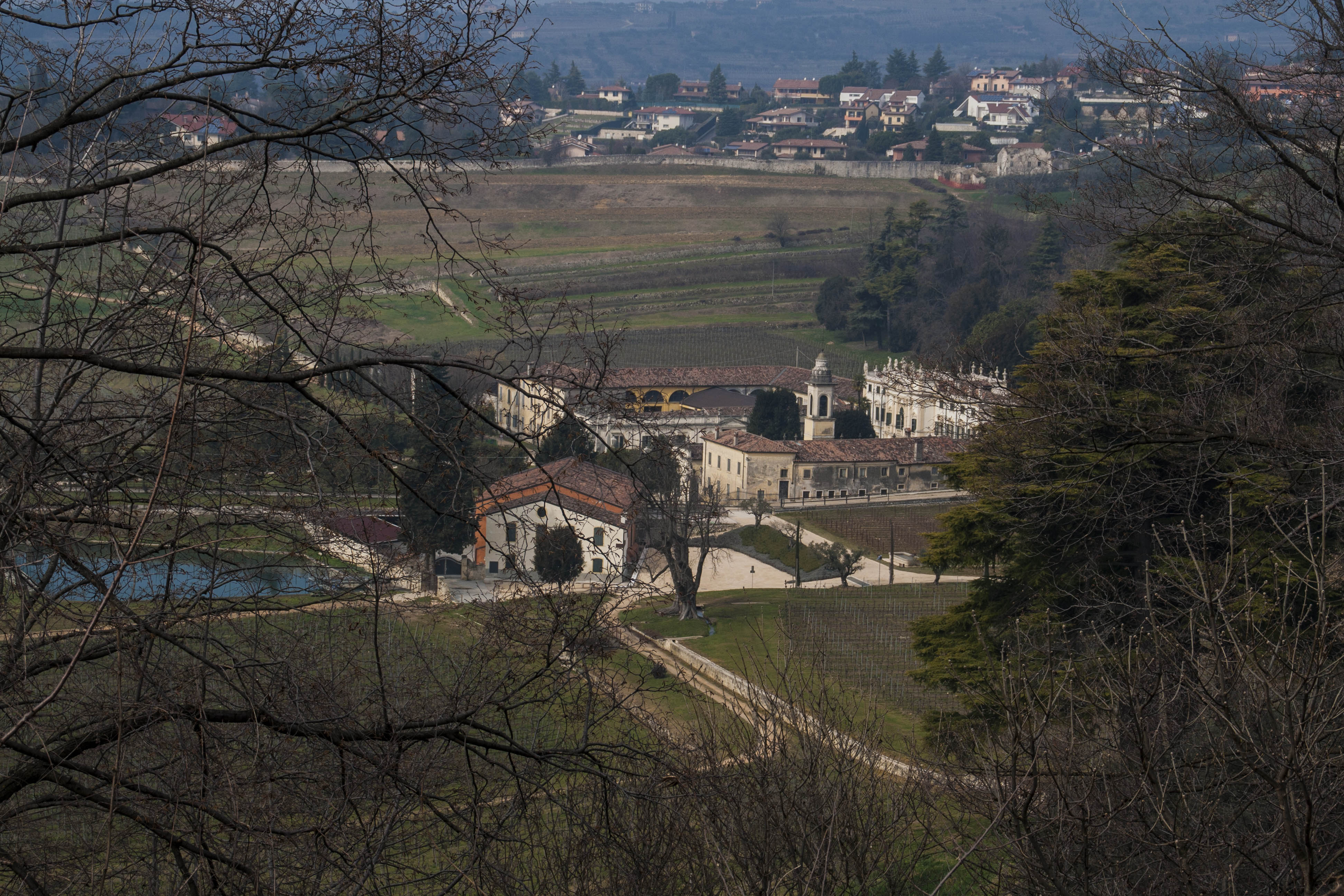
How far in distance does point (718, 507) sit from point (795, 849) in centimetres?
2708

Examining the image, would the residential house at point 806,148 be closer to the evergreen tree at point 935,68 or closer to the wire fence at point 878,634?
the evergreen tree at point 935,68

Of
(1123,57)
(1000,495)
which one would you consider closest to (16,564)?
(1123,57)

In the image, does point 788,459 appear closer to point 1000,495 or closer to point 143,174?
point 1000,495

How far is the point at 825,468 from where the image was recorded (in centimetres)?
5031

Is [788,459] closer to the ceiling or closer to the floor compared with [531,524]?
closer to the floor

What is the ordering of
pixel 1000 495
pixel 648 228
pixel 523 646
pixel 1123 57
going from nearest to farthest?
pixel 523 646, pixel 1123 57, pixel 1000 495, pixel 648 228

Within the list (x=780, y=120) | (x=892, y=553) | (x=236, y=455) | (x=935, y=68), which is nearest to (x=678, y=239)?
(x=892, y=553)

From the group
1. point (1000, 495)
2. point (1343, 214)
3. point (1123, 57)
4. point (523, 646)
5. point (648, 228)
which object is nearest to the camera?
point (523, 646)

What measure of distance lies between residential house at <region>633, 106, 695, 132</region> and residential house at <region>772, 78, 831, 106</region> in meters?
15.3

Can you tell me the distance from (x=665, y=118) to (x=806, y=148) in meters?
35.8

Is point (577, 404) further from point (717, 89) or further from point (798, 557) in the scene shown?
point (717, 89)

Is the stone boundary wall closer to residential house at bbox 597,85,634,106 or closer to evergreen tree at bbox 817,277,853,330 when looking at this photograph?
evergreen tree at bbox 817,277,853,330

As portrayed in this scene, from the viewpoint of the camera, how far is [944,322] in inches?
2827

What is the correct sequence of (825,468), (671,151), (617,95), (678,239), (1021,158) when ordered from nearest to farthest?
1. (825,468)
2. (678,239)
3. (1021,158)
4. (671,151)
5. (617,95)
